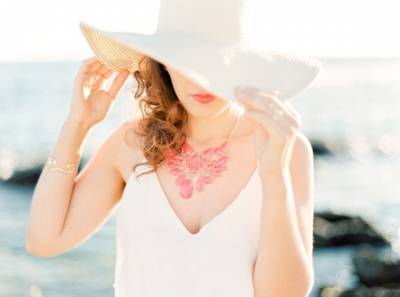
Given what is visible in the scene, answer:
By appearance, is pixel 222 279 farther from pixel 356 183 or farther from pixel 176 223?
pixel 356 183

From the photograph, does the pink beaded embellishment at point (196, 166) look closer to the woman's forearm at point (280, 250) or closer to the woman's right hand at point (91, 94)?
the woman's right hand at point (91, 94)

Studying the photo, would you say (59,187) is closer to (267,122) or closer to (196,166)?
(196,166)

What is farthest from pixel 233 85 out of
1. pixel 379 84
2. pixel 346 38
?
pixel 346 38

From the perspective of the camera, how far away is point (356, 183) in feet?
35.3

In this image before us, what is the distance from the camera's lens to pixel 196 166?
282 centimetres

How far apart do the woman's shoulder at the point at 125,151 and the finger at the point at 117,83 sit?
13 centimetres

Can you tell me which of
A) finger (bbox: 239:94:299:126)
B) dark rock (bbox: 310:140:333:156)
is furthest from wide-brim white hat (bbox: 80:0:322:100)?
dark rock (bbox: 310:140:333:156)

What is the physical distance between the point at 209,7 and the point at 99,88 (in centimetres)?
52

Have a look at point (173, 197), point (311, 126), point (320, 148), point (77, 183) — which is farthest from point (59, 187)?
point (311, 126)

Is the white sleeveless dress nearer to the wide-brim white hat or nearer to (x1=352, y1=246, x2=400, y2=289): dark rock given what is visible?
the wide-brim white hat

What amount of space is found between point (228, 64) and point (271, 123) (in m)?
0.30

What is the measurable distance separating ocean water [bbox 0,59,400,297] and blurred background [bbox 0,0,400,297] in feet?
0.05

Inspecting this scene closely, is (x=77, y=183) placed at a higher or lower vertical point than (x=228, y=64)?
lower

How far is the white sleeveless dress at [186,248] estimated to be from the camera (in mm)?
2654
